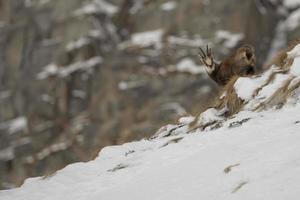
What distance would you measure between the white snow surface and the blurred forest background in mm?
73298

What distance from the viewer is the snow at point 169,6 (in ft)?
330

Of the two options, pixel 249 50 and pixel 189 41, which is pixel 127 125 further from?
pixel 249 50

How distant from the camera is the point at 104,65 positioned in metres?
98.9

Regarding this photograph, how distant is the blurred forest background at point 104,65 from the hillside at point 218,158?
71792mm

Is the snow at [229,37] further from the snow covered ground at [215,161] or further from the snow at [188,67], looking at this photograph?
the snow covered ground at [215,161]

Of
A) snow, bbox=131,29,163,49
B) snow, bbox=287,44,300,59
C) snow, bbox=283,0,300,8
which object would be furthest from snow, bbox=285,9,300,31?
snow, bbox=287,44,300,59

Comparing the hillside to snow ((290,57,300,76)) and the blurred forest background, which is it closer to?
snow ((290,57,300,76))

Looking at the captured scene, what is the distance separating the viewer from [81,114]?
9731 centimetres

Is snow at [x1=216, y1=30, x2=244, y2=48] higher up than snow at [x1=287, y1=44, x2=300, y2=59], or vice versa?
snow at [x1=216, y1=30, x2=244, y2=48]

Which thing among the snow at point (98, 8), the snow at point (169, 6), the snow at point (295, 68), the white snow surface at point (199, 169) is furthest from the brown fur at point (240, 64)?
the snow at point (98, 8)

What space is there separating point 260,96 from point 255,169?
542cm

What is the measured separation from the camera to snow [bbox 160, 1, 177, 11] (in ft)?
330

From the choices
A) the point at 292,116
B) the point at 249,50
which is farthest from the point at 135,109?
the point at 292,116

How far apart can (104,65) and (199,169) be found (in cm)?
8692
